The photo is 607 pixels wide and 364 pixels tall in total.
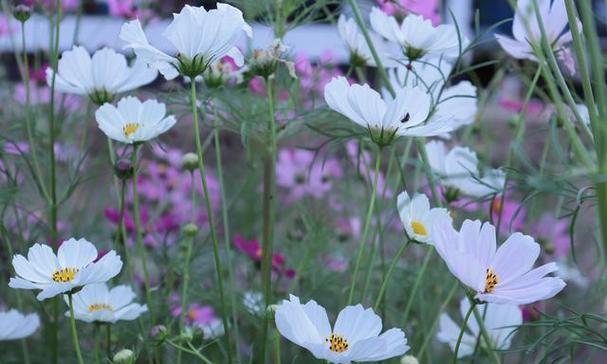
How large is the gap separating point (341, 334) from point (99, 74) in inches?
14.0

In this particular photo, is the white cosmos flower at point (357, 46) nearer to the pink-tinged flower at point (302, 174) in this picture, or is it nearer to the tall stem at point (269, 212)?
the tall stem at point (269, 212)

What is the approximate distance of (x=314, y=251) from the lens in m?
1.22

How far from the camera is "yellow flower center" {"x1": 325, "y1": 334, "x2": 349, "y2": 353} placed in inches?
25.7

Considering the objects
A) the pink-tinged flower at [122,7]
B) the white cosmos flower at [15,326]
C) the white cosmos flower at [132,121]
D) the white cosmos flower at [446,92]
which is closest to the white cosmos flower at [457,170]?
the white cosmos flower at [446,92]

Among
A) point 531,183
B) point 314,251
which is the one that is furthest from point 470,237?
point 314,251

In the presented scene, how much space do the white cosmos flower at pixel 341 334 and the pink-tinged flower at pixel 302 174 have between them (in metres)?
0.95

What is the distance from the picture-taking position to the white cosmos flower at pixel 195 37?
0.71 metres

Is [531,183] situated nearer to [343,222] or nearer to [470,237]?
[470,237]

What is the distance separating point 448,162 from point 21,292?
503 millimetres

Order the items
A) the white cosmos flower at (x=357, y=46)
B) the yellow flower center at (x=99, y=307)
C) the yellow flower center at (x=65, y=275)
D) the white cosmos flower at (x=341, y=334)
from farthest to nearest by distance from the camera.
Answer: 1. the white cosmos flower at (x=357, y=46)
2. the yellow flower center at (x=99, y=307)
3. the yellow flower center at (x=65, y=275)
4. the white cosmos flower at (x=341, y=334)

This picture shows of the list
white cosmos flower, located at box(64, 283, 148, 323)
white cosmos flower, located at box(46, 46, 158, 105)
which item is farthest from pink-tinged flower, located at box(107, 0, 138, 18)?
white cosmos flower, located at box(64, 283, 148, 323)

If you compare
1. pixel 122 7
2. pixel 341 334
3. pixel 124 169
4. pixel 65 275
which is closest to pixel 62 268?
pixel 65 275

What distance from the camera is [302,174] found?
1.71 meters

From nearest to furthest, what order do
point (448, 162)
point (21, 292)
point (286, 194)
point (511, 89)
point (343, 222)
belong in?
point (448, 162) → point (21, 292) → point (343, 222) → point (286, 194) → point (511, 89)
